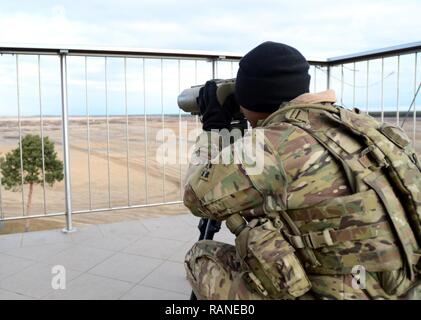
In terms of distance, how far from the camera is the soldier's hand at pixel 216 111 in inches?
54.2

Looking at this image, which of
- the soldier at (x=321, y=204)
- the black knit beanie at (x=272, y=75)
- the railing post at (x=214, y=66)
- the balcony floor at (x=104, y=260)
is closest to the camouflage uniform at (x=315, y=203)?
the soldier at (x=321, y=204)

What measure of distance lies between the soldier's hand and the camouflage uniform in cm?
32

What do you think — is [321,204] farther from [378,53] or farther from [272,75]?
Answer: [378,53]

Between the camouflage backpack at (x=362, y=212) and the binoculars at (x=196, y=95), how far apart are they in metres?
0.36

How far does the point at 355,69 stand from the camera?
12.0 ft

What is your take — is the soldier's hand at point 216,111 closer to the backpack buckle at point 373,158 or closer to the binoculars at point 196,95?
the binoculars at point 196,95

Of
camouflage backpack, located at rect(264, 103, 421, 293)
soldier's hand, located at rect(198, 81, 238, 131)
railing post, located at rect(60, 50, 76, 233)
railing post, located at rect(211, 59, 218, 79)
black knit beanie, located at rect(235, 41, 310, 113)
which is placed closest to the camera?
camouflage backpack, located at rect(264, 103, 421, 293)

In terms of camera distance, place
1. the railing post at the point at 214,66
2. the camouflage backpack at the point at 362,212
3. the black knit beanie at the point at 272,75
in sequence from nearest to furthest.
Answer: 1. the camouflage backpack at the point at 362,212
2. the black knit beanie at the point at 272,75
3. the railing post at the point at 214,66

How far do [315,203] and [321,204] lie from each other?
1 centimetres

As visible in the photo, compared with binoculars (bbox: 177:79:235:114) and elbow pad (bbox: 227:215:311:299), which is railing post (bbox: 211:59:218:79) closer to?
binoculars (bbox: 177:79:235:114)

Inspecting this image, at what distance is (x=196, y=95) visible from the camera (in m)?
1.61

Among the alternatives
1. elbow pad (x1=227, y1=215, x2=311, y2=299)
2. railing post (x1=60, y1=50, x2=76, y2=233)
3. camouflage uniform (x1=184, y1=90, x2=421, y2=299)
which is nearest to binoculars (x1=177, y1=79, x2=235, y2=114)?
camouflage uniform (x1=184, y1=90, x2=421, y2=299)

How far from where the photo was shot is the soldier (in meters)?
0.98
